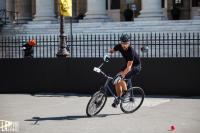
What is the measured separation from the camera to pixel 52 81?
16969 millimetres

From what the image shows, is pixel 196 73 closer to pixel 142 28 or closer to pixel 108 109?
pixel 108 109

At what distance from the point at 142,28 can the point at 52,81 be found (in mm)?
11396

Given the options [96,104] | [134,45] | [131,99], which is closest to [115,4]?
[134,45]

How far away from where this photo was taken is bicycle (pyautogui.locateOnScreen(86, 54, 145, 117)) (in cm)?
1146

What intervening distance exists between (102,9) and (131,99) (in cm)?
1841

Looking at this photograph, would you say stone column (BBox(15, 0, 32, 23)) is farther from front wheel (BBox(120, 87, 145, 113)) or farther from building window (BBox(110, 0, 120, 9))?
front wheel (BBox(120, 87, 145, 113))

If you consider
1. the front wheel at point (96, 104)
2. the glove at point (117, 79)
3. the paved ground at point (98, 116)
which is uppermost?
the glove at point (117, 79)

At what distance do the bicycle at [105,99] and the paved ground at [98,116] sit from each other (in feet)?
0.53

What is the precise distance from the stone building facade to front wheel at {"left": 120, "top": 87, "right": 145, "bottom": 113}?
16.5 metres

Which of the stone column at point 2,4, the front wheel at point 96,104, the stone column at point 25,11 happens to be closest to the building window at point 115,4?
the stone column at point 25,11

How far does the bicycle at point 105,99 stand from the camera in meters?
11.5

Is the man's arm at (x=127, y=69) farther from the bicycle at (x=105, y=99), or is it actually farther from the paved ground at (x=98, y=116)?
the paved ground at (x=98, y=116)

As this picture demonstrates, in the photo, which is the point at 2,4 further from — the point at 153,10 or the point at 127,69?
the point at 127,69

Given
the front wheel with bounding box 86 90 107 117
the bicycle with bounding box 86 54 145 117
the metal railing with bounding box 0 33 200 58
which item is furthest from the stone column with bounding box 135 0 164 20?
the front wheel with bounding box 86 90 107 117
